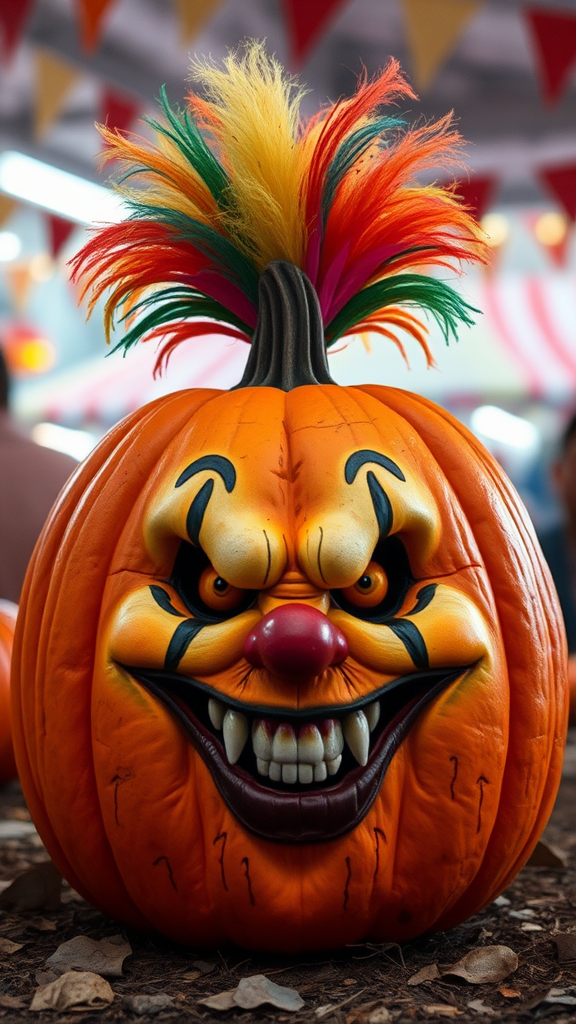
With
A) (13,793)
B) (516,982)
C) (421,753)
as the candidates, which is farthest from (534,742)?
(13,793)

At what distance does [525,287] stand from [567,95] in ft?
16.7

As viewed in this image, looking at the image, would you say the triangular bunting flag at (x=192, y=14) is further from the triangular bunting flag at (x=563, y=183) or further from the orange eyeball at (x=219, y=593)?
the orange eyeball at (x=219, y=593)

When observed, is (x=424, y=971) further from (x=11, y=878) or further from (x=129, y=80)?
(x=129, y=80)

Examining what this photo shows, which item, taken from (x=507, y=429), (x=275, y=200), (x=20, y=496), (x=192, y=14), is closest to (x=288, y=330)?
(x=275, y=200)

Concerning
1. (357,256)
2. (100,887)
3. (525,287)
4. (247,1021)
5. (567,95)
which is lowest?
(247,1021)

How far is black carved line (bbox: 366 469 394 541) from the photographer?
160cm

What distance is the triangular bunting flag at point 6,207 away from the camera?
5.85m

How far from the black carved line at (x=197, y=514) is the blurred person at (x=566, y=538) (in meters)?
Result: 3.05

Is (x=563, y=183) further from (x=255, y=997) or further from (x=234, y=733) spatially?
(x=255, y=997)

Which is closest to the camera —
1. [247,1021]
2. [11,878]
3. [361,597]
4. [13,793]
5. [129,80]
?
[247,1021]

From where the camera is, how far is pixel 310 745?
5.04 ft

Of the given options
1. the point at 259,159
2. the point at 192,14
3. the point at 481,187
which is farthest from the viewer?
the point at 481,187

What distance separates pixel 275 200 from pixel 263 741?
0.93 meters

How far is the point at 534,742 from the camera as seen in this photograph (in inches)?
66.1
